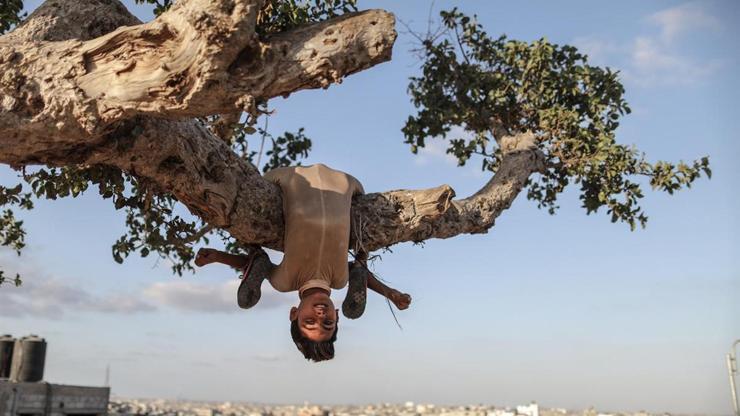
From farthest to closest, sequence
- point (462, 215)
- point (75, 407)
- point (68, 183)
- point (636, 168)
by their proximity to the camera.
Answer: point (75, 407) → point (636, 168) → point (462, 215) → point (68, 183)

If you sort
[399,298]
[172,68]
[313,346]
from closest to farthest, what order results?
[172,68], [313,346], [399,298]

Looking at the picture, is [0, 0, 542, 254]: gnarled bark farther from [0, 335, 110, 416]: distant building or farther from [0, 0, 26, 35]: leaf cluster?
[0, 335, 110, 416]: distant building

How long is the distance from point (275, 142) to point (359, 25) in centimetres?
540

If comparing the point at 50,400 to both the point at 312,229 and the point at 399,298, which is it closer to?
the point at 399,298

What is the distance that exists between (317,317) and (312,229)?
0.72 m

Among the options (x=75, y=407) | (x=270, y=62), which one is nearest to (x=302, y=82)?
(x=270, y=62)

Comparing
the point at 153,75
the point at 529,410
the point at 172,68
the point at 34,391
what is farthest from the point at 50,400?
the point at 529,410

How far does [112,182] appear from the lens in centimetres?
523

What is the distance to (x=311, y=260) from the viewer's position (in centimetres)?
508

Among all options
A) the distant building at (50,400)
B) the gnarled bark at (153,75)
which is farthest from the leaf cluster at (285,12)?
the distant building at (50,400)

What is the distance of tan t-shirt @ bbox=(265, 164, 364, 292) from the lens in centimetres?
502

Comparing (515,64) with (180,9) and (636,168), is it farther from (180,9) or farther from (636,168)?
(180,9)

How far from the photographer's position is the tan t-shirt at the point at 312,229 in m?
5.02

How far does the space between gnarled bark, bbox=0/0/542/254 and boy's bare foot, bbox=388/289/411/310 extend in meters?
2.11
